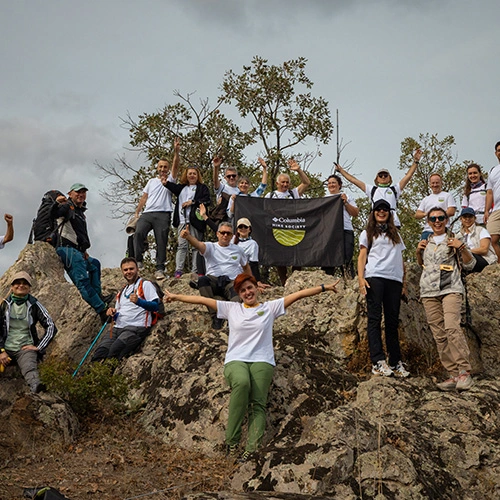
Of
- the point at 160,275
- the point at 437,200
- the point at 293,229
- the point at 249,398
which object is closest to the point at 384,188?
the point at 437,200

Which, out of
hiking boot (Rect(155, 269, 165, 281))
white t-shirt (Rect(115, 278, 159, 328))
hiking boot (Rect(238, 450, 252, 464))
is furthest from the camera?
hiking boot (Rect(155, 269, 165, 281))

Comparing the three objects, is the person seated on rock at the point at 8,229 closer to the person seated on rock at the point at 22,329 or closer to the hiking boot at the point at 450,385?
the person seated on rock at the point at 22,329

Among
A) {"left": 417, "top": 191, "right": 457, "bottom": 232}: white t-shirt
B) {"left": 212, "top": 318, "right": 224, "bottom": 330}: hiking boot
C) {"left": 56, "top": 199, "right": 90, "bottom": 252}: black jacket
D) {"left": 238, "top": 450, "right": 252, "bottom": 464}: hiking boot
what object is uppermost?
{"left": 417, "top": 191, "right": 457, "bottom": 232}: white t-shirt

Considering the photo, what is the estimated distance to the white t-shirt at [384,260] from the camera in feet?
27.9

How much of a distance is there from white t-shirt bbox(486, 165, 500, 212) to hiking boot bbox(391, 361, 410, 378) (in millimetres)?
4313

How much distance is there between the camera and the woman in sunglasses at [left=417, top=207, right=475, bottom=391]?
811cm

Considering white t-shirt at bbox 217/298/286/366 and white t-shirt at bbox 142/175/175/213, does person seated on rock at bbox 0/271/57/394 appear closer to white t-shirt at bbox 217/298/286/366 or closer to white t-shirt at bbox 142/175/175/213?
white t-shirt at bbox 217/298/286/366

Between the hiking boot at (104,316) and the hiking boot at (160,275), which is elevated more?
the hiking boot at (160,275)

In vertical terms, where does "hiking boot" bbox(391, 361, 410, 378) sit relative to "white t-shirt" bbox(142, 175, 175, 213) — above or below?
below

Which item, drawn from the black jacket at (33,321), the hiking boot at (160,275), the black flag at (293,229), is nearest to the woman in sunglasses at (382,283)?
the black jacket at (33,321)

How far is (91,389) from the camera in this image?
28.2 feet

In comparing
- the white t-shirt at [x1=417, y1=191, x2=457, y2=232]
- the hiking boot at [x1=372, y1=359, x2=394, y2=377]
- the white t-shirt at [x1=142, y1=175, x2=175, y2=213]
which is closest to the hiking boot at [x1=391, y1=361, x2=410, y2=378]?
the hiking boot at [x1=372, y1=359, x2=394, y2=377]

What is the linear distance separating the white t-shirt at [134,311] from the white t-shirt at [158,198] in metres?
2.58

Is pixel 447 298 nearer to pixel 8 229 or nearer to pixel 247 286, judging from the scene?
pixel 247 286
